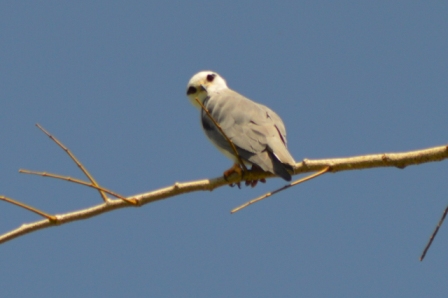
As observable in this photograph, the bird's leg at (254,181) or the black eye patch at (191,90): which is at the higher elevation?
the black eye patch at (191,90)

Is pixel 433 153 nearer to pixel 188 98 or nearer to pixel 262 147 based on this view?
pixel 262 147

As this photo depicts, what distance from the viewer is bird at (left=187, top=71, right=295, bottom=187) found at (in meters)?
5.81

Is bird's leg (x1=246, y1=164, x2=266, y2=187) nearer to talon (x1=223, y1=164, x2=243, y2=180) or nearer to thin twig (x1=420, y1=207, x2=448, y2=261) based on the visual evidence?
talon (x1=223, y1=164, x2=243, y2=180)

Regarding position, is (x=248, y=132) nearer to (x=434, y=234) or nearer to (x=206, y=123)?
(x=206, y=123)

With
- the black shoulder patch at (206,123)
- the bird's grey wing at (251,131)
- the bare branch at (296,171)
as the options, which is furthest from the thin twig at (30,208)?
the black shoulder patch at (206,123)

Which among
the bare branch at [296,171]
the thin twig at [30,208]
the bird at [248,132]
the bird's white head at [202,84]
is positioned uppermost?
the bird's white head at [202,84]

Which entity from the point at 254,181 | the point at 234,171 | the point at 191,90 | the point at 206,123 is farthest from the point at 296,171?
the point at 191,90

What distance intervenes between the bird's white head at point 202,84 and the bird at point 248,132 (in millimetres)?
273

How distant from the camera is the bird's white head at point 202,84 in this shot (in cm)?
898

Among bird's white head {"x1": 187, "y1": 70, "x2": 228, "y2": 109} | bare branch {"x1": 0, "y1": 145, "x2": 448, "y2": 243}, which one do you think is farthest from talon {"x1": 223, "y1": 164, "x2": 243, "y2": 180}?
bird's white head {"x1": 187, "y1": 70, "x2": 228, "y2": 109}

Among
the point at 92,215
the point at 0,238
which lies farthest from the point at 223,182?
the point at 0,238

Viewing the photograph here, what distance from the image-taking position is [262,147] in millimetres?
6188

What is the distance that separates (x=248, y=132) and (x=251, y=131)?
0.10 feet

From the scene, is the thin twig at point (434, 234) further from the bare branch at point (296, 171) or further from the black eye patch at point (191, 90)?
the black eye patch at point (191, 90)
